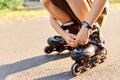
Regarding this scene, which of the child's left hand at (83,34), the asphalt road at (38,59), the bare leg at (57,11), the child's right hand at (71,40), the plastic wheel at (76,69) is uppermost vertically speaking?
the bare leg at (57,11)

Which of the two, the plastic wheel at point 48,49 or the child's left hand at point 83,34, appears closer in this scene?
the child's left hand at point 83,34

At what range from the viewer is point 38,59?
4191mm

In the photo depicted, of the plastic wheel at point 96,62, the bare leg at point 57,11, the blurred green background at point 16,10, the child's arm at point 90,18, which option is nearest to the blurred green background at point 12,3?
the blurred green background at point 16,10

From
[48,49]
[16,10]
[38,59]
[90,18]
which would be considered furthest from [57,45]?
[16,10]

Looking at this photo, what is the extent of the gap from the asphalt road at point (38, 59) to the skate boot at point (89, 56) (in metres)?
0.05

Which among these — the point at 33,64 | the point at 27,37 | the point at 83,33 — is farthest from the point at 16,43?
the point at 83,33

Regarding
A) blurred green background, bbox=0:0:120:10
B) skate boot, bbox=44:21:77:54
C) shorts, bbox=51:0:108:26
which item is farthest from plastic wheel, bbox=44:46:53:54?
blurred green background, bbox=0:0:120:10

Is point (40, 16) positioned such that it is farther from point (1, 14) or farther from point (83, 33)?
point (83, 33)

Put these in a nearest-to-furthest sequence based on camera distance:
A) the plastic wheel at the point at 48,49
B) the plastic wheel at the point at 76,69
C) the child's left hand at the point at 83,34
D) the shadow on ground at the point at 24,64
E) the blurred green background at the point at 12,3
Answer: the child's left hand at the point at 83,34 < the plastic wheel at the point at 76,69 < the shadow on ground at the point at 24,64 < the plastic wheel at the point at 48,49 < the blurred green background at the point at 12,3

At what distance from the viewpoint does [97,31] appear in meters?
3.69

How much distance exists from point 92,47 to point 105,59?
0.40 meters

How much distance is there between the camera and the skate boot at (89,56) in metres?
3.50

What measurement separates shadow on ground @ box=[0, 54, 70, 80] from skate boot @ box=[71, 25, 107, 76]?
54 cm

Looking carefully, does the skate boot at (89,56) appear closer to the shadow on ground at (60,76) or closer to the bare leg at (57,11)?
the shadow on ground at (60,76)
